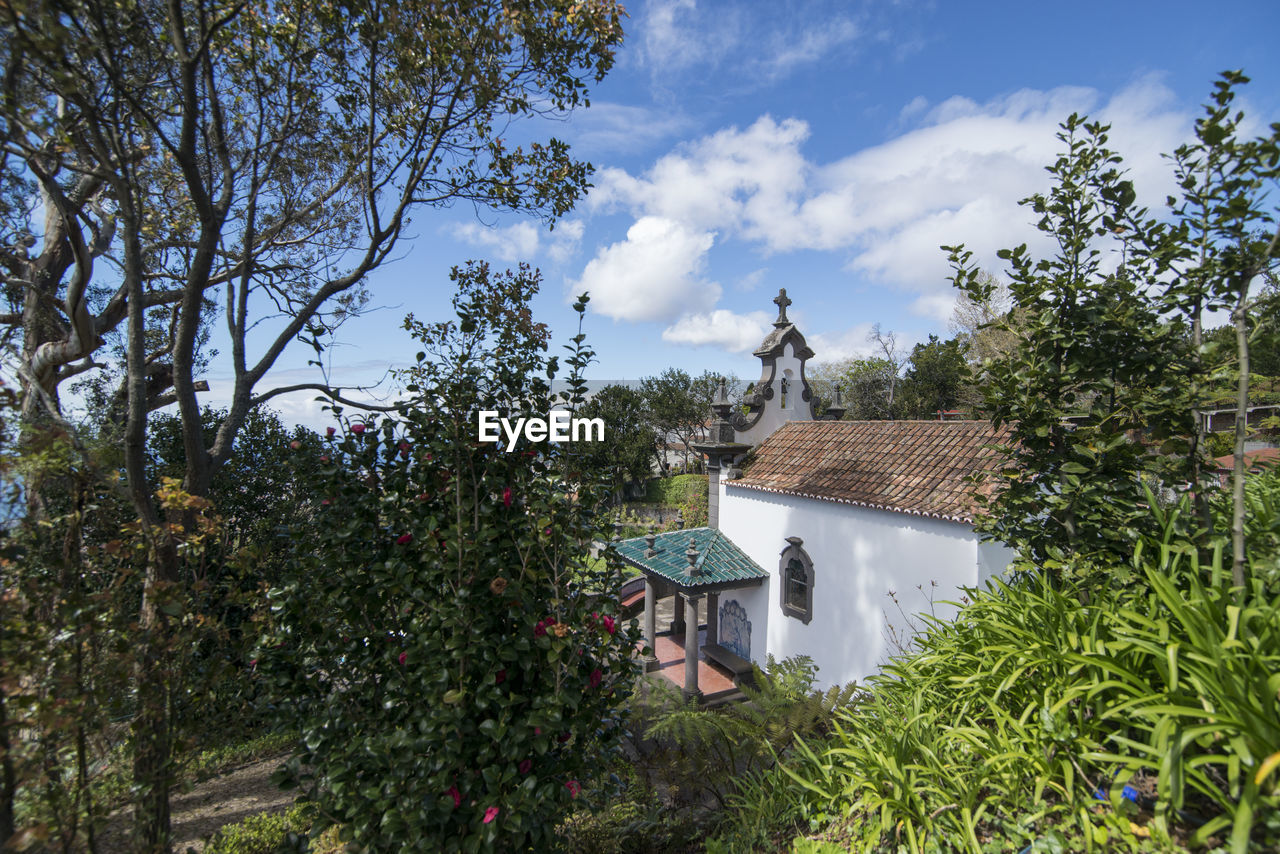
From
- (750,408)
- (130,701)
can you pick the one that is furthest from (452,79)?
(750,408)

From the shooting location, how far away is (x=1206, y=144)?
3.13m

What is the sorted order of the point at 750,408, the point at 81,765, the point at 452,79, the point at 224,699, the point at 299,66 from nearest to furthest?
the point at 81,765 → the point at 224,699 → the point at 299,66 → the point at 452,79 → the point at 750,408

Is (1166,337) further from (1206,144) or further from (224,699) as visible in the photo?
(224,699)

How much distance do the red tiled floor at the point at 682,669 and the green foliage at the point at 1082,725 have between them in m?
8.07

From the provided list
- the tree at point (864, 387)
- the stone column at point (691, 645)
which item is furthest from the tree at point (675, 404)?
the stone column at point (691, 645)

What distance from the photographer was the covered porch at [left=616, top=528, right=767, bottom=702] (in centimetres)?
1112

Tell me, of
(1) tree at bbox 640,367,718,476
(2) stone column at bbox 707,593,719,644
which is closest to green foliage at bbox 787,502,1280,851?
(2) stone column at bbox 707,593,719,644

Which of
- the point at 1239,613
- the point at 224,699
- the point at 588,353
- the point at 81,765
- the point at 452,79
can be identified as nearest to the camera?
the point at 1239,613

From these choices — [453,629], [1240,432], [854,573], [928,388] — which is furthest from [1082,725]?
[928,388]

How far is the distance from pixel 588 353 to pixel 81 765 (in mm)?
3581

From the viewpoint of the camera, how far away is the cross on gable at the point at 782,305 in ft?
49.8

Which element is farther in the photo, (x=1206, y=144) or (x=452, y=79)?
(x=452, y=79)

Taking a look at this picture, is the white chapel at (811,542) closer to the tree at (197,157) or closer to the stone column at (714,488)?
the stone column at (714,488)

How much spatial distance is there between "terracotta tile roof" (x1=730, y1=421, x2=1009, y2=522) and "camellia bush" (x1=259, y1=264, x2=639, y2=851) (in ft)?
23.3
